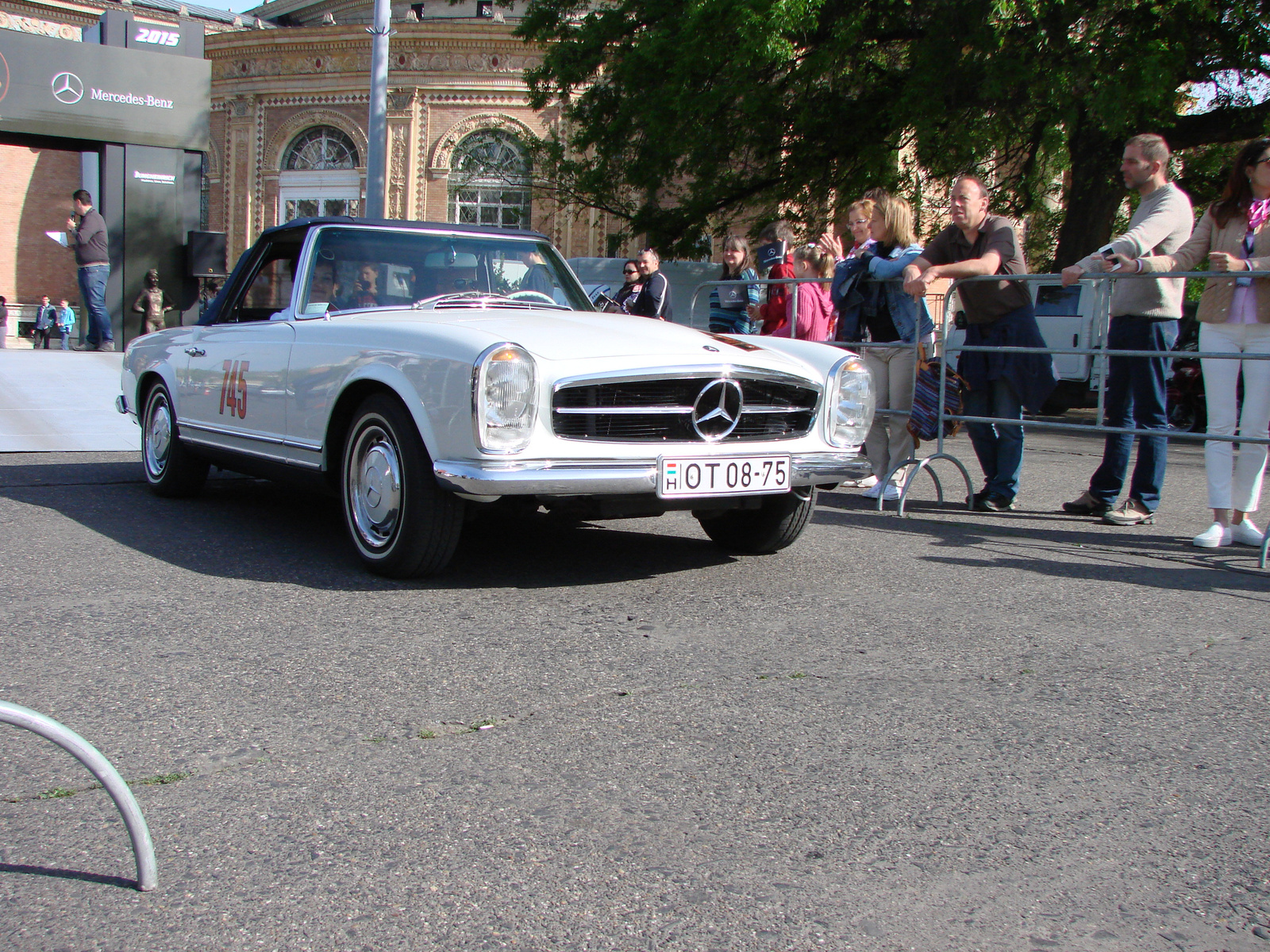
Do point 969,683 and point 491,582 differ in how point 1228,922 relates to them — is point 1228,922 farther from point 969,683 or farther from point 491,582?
point 491,582

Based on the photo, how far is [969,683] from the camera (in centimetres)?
351

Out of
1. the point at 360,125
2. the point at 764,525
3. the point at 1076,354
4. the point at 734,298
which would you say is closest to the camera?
the point at 764,525

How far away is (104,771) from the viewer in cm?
198

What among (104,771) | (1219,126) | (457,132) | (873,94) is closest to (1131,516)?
(104,771)

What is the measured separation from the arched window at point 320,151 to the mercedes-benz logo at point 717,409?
122ft

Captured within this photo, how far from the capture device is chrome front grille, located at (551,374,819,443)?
4.43m

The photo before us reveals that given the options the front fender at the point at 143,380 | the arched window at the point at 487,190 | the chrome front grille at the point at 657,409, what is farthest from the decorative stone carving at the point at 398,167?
the chrome front grille at the point at 657,409

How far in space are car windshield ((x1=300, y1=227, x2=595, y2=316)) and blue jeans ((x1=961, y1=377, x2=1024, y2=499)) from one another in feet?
8.66

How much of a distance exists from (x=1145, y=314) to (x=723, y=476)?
3184mm

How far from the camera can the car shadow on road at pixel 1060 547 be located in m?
5.25

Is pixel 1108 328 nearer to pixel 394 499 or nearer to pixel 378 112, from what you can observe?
pixel 394 499

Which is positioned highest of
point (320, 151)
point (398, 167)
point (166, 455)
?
point (320, 151)

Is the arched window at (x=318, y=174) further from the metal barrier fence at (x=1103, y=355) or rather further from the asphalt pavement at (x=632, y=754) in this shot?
the asphalt pavement at (x=632, y=754)

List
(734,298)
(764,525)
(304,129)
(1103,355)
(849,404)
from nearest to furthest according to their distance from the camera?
1. (849,404)
2. (764,525)
3. (1103,355)
4. (734,298)
5. (304,129)
